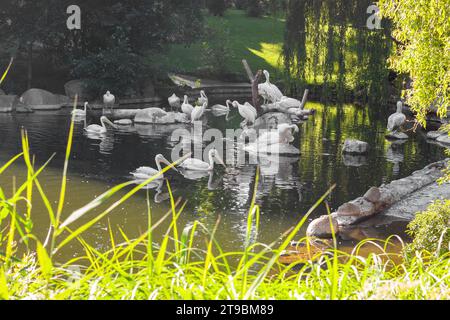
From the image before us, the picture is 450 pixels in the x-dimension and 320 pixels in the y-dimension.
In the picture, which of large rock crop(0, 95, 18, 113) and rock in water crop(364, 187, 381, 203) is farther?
large rock crop(0, 95, 18, 113)

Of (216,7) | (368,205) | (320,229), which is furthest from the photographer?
(216,7)

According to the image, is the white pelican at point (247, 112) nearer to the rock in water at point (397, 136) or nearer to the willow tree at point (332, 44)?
the rock in water at point (397, 136)

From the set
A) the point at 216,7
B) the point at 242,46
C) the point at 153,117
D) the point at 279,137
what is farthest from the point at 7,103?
the point at 216,7

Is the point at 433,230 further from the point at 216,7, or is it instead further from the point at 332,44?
the point at 216,7

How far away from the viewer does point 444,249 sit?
22.6ft

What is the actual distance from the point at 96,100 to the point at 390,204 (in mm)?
15672

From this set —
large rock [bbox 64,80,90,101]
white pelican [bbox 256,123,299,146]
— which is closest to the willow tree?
large rock [bbox 64,80,90,101]

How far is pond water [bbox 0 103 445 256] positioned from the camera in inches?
367

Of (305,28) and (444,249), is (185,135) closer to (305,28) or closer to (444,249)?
(305,28)

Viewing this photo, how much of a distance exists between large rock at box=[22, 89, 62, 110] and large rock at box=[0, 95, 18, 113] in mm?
638

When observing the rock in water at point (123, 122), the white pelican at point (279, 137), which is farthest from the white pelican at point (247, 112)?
the white pelican at point (279, 137)

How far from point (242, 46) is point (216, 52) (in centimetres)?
522

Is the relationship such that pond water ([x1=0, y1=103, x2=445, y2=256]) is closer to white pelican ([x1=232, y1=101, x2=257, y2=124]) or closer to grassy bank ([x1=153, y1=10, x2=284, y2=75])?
white pelican ([x1=232, y1=101, x2=257, y2=124])

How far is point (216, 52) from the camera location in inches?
1249
